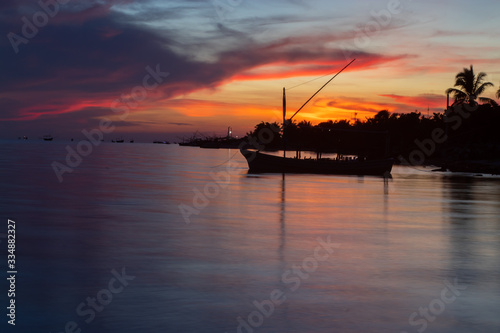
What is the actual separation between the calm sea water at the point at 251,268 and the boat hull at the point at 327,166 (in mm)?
27152

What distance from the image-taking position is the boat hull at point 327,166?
53.1 meters

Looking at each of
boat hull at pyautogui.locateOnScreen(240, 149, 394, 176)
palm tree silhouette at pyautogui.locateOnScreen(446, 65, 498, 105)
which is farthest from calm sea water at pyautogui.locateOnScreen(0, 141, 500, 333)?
palm tree silhouette at pyautogui.locateOnScreen(446, 65, 498, 105)

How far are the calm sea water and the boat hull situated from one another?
27152 millimetres

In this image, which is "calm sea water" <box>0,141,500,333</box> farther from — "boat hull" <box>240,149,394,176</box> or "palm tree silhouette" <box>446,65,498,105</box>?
"palm tree silhouette" <box>446,65,498,105</box>

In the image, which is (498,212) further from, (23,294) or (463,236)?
(23,294)

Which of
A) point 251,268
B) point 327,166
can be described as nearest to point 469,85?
point 327,166

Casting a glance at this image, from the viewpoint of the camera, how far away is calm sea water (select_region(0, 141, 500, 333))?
868 cm

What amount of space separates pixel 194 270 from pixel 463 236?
9.60 m

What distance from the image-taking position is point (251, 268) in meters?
12.4

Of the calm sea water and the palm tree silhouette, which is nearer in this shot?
the calm sea water

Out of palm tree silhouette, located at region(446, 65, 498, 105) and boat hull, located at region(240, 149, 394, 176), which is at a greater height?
palm tree silhouette, located at region(446, 65, 498, 105)

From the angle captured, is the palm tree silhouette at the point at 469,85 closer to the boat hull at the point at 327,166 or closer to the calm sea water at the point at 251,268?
the boat hull at the point at 327,166

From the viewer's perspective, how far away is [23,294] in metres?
9.94

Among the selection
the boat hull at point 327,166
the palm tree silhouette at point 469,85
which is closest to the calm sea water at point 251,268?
the boat hull at point 327,166
